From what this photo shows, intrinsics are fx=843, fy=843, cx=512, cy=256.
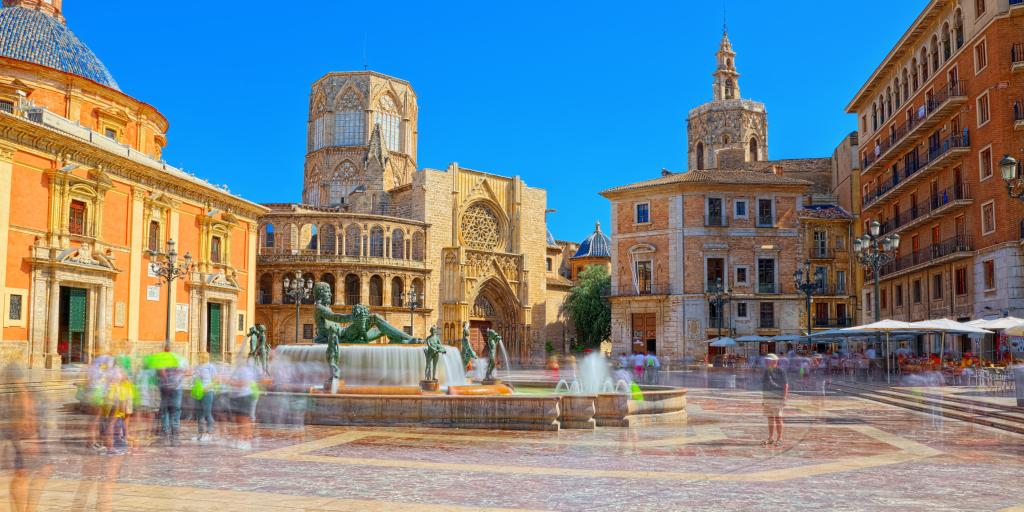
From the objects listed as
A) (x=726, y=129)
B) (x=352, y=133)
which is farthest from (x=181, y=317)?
(x=726, y=129)

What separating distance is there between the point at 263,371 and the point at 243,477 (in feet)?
35.6

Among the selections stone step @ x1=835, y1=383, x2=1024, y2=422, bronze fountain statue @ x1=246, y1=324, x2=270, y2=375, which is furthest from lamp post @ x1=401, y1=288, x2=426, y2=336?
stone step @ x1=835, y1=383, x2=1024, y2=422

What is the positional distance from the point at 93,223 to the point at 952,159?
32.8 meters

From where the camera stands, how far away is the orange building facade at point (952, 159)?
30156mm

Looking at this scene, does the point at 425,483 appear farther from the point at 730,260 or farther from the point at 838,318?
the point at 838,318

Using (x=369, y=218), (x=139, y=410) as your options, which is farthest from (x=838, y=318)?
(x=139, y=410)

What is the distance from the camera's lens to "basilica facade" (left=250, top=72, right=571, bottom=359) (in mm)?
51688

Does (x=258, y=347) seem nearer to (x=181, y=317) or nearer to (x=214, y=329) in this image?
(x=181, y=317)

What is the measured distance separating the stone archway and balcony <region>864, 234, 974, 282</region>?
2508 centimetres

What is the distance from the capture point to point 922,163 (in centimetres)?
3759

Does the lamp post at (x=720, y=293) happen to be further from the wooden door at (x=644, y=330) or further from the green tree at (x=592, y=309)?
the green tree at (x=592, y=309)

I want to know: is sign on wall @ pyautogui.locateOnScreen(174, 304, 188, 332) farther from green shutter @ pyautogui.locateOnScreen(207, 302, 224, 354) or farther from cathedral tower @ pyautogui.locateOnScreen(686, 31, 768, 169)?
cathedral tower @ pyautogui.locateOnScreen(686, 31, 768, 169)

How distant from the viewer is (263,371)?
64.3 feet

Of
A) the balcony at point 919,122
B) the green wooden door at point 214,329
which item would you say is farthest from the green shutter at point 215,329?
the balcony at point 919,122
